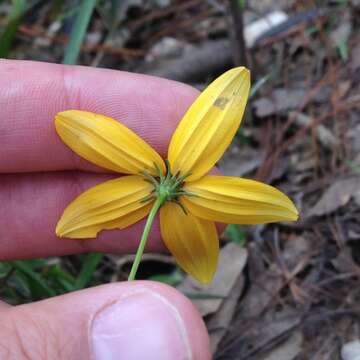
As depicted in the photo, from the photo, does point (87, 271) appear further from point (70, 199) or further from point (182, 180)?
point (182, 180)

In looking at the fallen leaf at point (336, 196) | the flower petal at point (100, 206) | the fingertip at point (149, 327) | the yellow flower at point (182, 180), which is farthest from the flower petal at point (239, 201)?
the fallen leaf at point (336, 196)

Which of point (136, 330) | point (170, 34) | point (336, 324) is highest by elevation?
point (170, 34)

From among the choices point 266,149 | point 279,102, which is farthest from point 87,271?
point 279,102

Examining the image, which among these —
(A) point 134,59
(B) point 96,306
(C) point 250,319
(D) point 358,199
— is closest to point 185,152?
(B) point 96,306

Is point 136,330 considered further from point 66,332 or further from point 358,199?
point 358,199

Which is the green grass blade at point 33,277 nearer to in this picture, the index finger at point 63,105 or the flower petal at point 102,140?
the index finger at point 63,105

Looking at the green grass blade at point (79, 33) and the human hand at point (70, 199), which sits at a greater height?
the green grass blade at point (79, 33)

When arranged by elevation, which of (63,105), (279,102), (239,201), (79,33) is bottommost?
(279,102)
